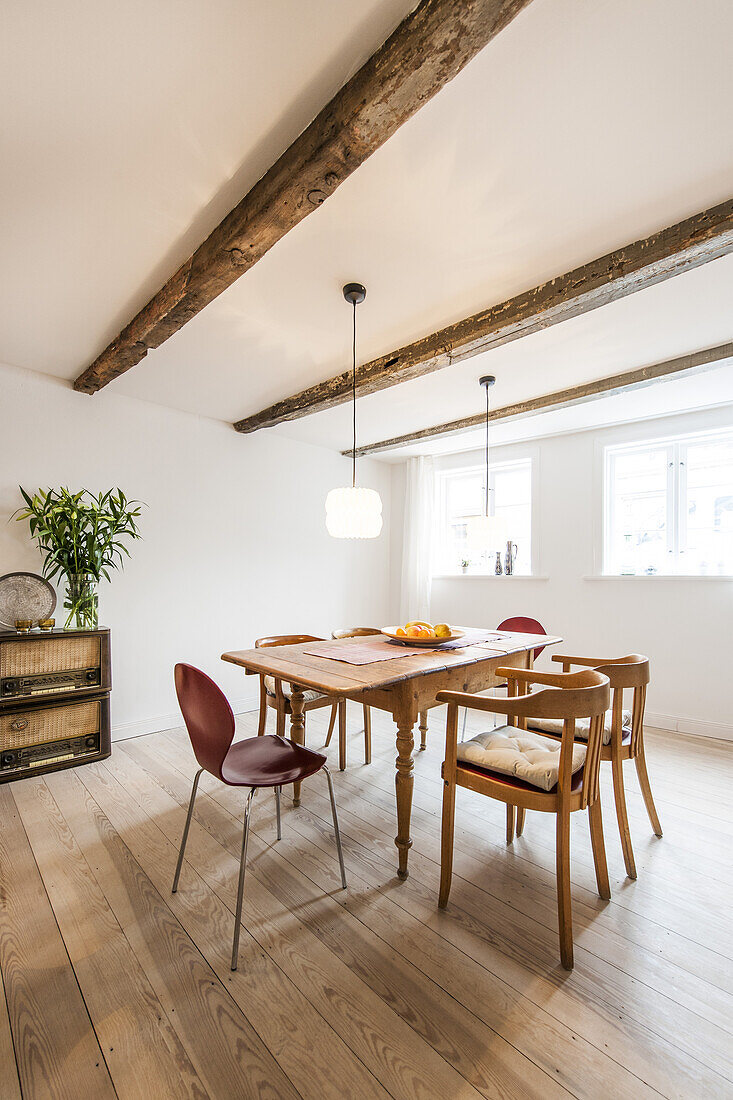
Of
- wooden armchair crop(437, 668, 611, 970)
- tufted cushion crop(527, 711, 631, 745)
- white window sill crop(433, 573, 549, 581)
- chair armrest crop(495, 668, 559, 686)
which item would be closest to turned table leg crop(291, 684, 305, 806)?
wooden armchair crop(437, 668, 611, 970)

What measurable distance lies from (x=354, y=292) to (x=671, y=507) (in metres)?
3.10

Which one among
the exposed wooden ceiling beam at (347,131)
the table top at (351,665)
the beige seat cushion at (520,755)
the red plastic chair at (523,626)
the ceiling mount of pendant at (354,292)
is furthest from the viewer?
the red plastic chair at (523,626)

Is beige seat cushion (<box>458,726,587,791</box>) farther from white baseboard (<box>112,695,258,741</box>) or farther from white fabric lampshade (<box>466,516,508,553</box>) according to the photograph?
white baseboard (<box>112,695,258,741</box>)

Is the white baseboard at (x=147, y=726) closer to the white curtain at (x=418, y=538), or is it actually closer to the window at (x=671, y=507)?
the white curtain at (x=418, y=538)

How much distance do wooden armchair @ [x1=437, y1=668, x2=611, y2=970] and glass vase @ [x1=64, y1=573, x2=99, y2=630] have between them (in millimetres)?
2422

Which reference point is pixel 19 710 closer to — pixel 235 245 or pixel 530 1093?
pixel 235 245

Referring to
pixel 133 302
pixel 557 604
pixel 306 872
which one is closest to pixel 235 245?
pixel 133 302

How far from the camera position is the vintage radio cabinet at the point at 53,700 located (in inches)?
107

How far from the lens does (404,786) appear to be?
188 cm

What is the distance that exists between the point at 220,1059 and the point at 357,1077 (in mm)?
336

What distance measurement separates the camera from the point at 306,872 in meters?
1.89

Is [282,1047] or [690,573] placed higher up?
[690,573]

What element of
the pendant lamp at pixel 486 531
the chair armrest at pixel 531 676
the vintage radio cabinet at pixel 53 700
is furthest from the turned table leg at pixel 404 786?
the vintage radio cabinet at pixel 53 700

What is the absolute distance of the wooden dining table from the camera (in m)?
1.77
